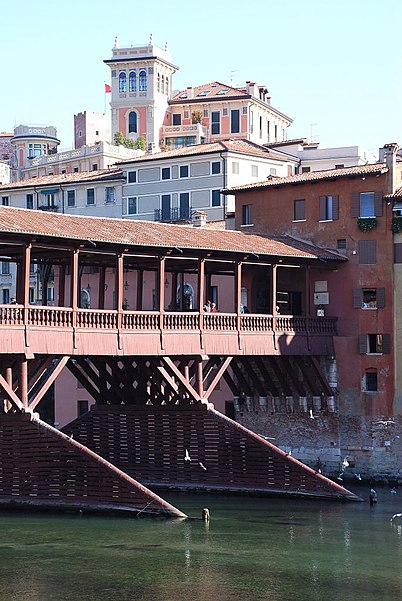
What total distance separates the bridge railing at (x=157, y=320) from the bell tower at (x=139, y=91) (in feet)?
216

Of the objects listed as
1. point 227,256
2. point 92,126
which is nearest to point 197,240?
point 227,256

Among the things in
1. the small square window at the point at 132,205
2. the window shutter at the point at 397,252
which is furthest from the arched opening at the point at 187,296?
the small square window at the point at 132,205

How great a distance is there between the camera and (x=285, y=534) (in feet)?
109

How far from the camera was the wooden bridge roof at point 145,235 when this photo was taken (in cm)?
3541

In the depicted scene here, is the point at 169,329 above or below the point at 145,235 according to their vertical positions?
below

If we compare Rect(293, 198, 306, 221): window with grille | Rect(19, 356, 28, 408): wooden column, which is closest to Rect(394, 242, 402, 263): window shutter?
Rect(293, 198, 306, 221): window with grille

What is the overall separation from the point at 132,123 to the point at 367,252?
6791 cm

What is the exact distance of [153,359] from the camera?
39.2m

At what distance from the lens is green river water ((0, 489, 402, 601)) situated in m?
26.1

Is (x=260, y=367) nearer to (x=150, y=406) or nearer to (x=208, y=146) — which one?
(x=150, y=406)

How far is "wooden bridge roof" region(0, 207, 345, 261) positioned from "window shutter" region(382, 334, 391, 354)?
3.21 meters

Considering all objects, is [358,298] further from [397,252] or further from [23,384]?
[23,384]

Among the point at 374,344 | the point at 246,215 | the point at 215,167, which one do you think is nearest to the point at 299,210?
the point at 246,215

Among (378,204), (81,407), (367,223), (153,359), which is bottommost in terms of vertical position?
(81,407)
